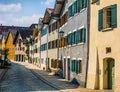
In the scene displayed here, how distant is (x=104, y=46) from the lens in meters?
23.2

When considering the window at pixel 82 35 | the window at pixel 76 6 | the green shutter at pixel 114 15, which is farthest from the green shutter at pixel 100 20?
the window at pixel 76 6

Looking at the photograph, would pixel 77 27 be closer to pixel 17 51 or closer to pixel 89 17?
pixel 89 17

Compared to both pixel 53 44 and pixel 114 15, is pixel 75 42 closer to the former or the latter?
pixel 114 15

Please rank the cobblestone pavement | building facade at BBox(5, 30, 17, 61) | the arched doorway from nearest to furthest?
the arched doorway → the cobblestone pavement → building facade at BBox(5, 30, 17, 61)

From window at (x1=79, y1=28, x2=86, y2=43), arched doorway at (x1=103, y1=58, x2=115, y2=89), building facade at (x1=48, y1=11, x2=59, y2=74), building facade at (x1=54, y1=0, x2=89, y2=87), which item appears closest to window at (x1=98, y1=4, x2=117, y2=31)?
arched doorway at (x1=103, y1=58, x2=115, y2=89)

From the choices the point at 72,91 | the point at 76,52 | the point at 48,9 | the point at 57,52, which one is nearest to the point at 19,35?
the point at 48,9

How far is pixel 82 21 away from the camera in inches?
1141

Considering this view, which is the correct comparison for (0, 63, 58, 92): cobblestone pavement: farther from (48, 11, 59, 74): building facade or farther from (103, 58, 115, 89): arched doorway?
(48, 11, 59, 74): building facade

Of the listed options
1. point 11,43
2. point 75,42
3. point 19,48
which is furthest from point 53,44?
point 11,43

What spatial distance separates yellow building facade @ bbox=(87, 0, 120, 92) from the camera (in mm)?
21328

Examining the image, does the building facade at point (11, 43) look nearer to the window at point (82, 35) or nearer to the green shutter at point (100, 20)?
the window at point (82, 35)

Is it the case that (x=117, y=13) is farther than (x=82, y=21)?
No

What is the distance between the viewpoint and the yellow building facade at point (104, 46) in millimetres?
21328

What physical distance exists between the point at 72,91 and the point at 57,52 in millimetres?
20346
